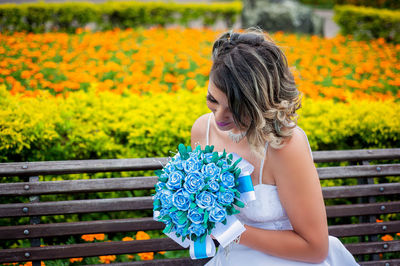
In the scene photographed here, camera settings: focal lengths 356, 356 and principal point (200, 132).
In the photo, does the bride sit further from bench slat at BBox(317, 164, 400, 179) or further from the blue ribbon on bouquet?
bench slat at BBox(317, 164, 400, 179)

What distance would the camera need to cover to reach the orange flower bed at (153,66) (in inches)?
168

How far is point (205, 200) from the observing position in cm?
152

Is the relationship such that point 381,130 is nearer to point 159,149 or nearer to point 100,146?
point 159,149

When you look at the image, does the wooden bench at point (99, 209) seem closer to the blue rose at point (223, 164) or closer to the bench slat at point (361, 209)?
the bench slat at point (361, 209)

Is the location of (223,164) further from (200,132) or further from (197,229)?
(200,132)

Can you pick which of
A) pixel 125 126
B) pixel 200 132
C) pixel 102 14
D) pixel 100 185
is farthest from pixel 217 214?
pixel 102 14

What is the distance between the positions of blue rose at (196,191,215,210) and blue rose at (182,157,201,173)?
0.12m

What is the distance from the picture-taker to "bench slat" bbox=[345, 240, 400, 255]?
2.45 meters

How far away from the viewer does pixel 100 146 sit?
286 cm

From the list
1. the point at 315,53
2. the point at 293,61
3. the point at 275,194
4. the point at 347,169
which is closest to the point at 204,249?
the point at 275,194

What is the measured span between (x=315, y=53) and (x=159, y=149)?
15.9 feet

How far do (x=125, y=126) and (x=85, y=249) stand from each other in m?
1.08

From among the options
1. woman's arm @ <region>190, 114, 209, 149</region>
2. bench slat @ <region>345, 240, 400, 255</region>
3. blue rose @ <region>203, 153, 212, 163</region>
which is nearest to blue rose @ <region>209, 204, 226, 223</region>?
blue rose @ <region>203, 153, 212, 163</region>

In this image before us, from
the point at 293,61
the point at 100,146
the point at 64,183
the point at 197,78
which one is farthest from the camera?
the point at 293,61
